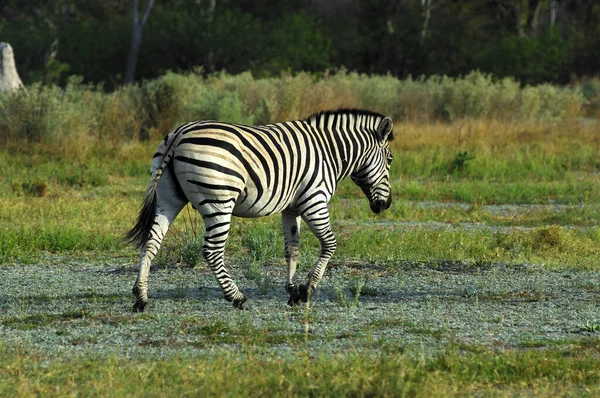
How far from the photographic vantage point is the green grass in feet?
18.3

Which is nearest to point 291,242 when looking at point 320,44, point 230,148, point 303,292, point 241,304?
point 303,292

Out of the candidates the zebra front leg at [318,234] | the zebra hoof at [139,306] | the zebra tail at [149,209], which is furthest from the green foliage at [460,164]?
the zebra hoof at [139,306]

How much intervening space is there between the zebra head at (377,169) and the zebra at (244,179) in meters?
0.20

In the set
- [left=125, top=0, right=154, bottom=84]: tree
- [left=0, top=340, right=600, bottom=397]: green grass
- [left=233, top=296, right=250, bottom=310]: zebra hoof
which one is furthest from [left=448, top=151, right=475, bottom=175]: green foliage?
[left=125, top=0, right=154, bottom=84]: tree

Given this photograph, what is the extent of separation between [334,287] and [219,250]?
142cm

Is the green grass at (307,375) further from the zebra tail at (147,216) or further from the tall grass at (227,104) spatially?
the tall grass at (227,104)

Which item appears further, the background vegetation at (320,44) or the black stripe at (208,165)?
the background vegetation at (320,44)

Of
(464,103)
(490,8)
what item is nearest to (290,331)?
(464,103)

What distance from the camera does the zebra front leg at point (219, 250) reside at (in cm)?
800

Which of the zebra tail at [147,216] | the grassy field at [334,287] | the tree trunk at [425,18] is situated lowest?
the grassy field at [334,287]

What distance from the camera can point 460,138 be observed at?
20.8 m

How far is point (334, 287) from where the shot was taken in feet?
29.7

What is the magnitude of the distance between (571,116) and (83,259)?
701 inches

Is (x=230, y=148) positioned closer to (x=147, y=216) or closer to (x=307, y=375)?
(x=147, y=216)
